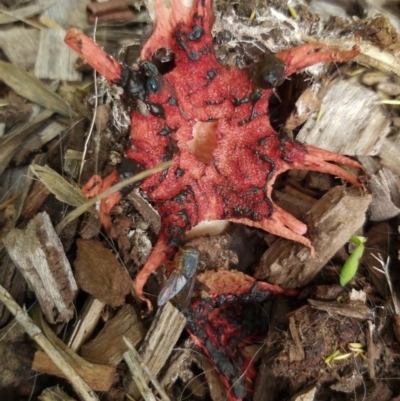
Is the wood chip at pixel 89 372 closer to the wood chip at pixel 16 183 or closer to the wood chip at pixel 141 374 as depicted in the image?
the wood chip at pixel 141 374

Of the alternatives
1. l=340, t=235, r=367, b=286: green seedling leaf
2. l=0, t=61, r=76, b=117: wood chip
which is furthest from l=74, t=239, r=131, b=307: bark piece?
l=340, t=235, r=367, b=286: green seedling leaf

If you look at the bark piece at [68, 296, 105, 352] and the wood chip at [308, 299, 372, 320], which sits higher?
the wood chip at [308, 299, 372, 320]

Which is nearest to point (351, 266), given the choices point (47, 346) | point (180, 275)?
point (180, 275)

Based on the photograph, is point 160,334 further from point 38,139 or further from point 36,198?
point 38,139

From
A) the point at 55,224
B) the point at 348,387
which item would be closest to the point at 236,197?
the point at 55,224

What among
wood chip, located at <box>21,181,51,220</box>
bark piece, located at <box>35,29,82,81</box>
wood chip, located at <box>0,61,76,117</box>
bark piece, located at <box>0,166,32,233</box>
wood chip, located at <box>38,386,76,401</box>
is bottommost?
wood chip, located at <box>38,386,76,401</box>

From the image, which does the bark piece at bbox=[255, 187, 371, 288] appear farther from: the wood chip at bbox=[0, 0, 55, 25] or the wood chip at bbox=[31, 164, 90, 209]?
the wood chip at bbox=[0, 0, 55, 25]
